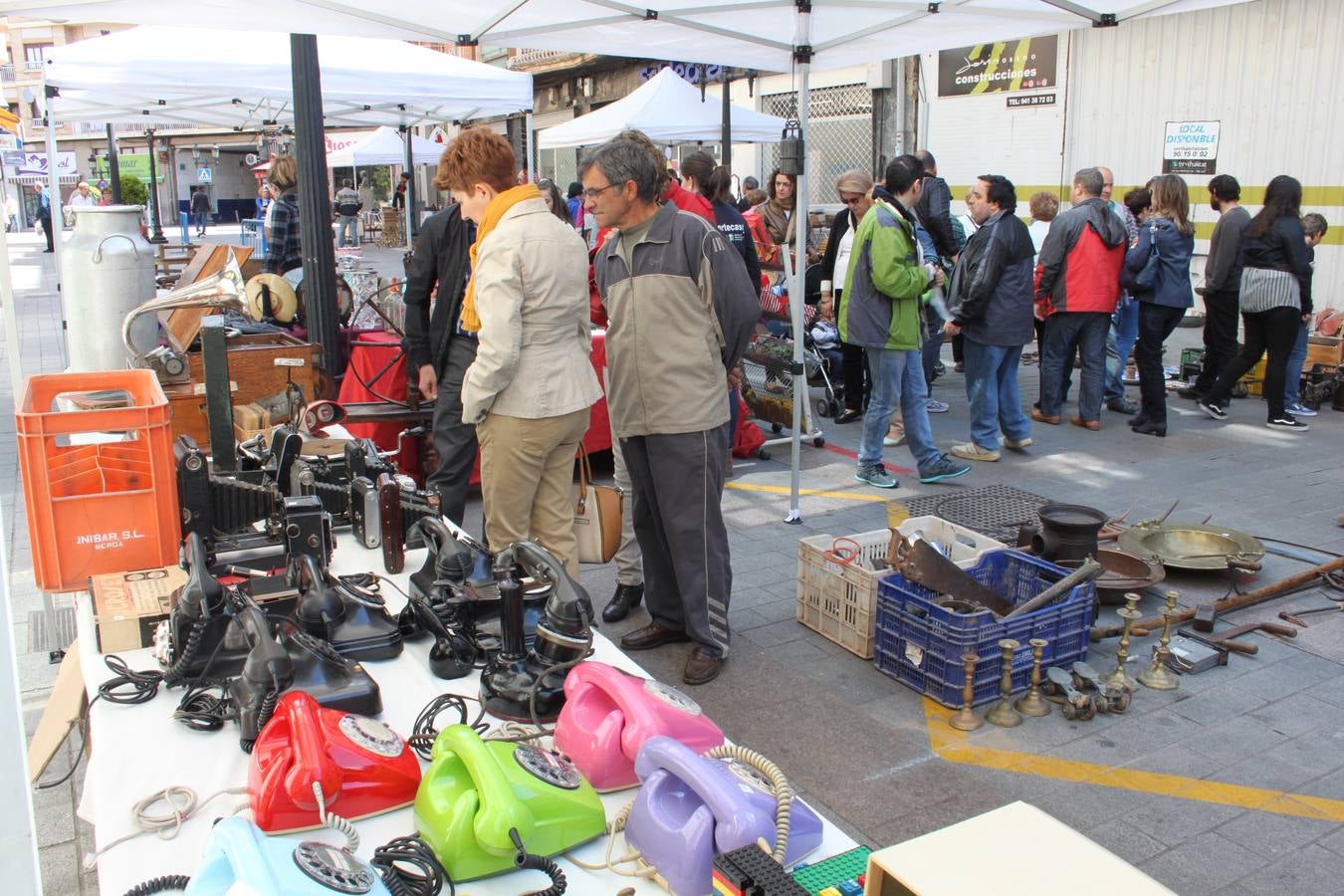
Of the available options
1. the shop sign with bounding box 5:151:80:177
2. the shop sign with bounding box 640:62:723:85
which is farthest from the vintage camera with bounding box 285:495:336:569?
the shop sign with bounding box 5:151:80:177

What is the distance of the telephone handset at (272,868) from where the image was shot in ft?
4.54

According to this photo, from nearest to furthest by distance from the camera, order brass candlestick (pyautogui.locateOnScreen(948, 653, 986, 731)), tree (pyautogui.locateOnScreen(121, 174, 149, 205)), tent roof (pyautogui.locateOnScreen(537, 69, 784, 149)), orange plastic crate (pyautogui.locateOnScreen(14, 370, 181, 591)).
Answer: orange plastic crate (pyautogui.locateOnScreen(14, 370, 181, 591)) → brass candlestick (pyautogui.locateOnScreen(948, 653, 986, 731)) → tent roof (pyautogui.locateOnScreen(537, 69, 784, 149)) → tree (pyautogui.locateOnScreen(121, 174, 149, 205))

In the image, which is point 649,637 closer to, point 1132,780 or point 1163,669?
point 1132,780

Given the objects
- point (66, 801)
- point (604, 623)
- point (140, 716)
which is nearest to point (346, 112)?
point (604, 623)

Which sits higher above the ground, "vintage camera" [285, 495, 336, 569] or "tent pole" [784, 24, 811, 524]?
"tent pole" [784, 24, 811, 524]

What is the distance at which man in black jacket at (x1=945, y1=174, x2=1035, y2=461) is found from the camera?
284 inches

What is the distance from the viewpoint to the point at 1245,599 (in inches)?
191

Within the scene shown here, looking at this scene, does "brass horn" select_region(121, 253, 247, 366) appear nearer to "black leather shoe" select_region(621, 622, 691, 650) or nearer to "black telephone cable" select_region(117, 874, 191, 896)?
"black leather shoe" select_region(621, 622, 691, 650)

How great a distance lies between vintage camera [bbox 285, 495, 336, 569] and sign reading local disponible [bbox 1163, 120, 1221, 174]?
38.3 feet

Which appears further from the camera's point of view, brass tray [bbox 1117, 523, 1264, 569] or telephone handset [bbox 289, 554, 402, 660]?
brass tray [bbox 1117, 523, 1264, 569]

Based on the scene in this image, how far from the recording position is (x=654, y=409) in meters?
3.86

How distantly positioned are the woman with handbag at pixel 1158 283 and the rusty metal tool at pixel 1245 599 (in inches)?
122

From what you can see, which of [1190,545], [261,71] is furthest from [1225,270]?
[261,71]

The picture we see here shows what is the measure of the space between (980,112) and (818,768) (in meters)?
12.5
